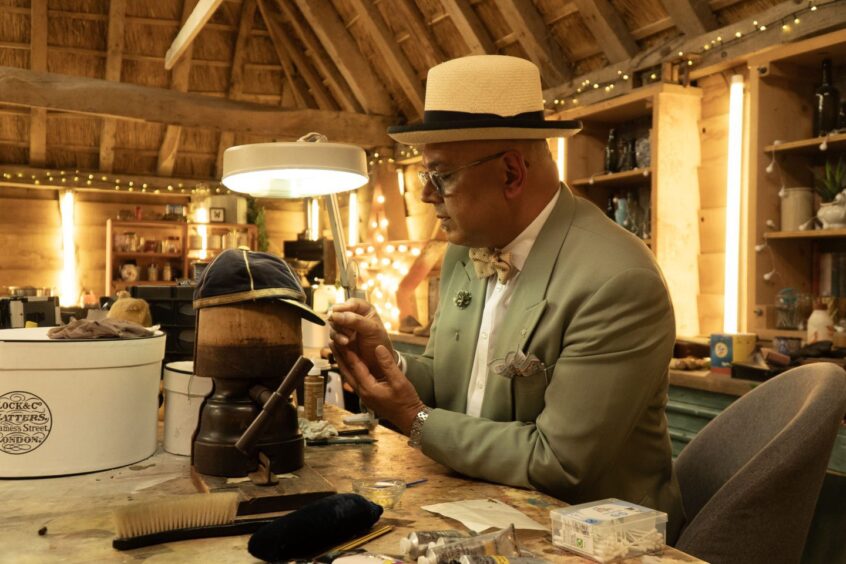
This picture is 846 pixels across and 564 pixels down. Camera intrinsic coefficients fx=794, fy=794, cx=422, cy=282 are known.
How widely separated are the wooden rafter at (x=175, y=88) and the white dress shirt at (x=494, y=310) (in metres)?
7.58

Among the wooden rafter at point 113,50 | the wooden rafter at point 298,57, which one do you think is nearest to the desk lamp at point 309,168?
the wooden rafter at point 113,50

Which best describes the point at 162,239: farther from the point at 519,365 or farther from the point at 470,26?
the point at 519,365

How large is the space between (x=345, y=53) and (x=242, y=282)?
7.14 m

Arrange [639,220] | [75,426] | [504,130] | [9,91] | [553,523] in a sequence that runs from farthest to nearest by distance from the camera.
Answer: [9,91], [639,220], [504,130], [75,426], [553,523]

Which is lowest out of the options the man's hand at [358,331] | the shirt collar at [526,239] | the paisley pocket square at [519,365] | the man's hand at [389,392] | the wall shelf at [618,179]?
the man's hand at [389,392]

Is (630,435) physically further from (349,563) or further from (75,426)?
(75,426)

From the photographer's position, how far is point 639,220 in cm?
473

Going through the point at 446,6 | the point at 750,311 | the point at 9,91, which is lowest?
the point at 750,311

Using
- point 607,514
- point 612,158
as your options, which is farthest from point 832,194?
point 607,514

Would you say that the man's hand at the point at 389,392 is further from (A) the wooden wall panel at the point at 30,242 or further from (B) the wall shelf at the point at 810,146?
(A) the wooden wall panel at the point at 30,242

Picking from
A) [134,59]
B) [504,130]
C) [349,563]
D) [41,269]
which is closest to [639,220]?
[504,130]

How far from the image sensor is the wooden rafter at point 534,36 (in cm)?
583

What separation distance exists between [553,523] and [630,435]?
1.63 feet

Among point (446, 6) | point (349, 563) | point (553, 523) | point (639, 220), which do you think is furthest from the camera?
point (446, 6)
